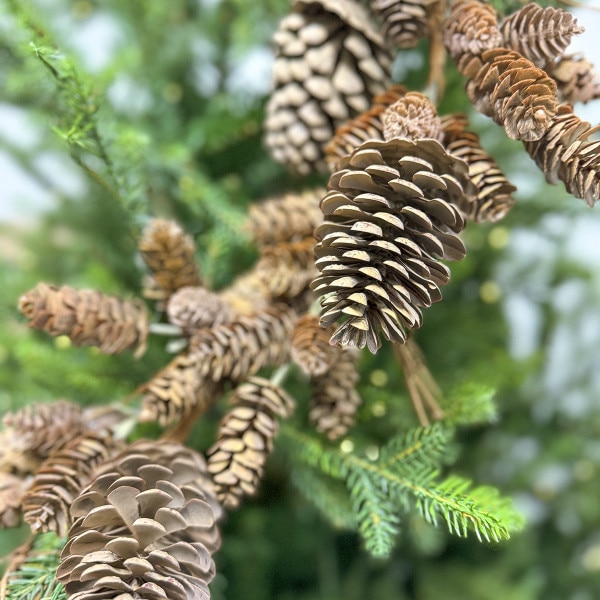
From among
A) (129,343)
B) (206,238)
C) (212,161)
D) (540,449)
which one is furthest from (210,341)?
(540,449)

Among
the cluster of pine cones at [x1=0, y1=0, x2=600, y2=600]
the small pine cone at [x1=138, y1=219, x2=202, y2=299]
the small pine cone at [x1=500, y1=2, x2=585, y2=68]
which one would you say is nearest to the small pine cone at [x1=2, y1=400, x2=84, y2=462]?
the cluster of pine cones at [x1=0, y1=0, x2=600, y2=600]

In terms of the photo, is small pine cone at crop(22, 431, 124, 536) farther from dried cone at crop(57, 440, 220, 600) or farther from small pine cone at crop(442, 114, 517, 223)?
small pine cone at crop(442, 114, 517, 223)

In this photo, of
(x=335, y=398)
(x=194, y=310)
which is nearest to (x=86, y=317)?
(x=194, y=310)

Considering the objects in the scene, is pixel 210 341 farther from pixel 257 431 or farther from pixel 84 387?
pixel 84 387

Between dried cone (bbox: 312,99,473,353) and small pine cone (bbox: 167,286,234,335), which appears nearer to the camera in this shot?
dried cone (bbox: 312,99,473,353)

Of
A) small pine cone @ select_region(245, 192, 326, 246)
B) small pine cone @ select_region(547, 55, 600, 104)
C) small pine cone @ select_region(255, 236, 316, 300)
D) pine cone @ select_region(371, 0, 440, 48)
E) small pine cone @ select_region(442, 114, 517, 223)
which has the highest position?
pine cone @ select_region(371, 0, 440, 48)

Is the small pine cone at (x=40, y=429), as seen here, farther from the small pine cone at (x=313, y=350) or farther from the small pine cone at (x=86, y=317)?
the small pine cone at (x=313, y=350)

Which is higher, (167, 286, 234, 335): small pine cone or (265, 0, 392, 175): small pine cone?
(265, 0, 392, 175): small pine cone

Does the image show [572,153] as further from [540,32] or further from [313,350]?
[313,350]
